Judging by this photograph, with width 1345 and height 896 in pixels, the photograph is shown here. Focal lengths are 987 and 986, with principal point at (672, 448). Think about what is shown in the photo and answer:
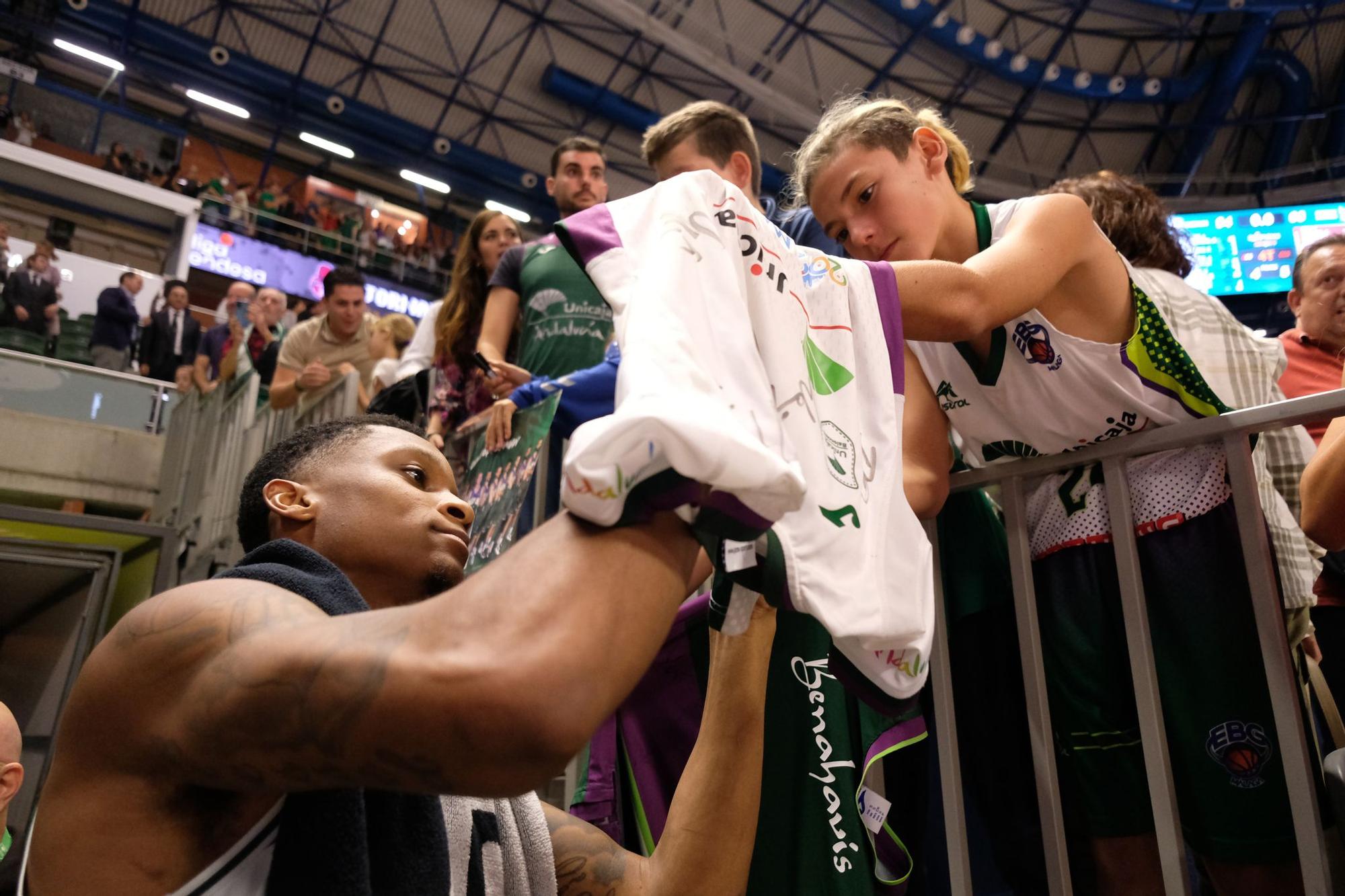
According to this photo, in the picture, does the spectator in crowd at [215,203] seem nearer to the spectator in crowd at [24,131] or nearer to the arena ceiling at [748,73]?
the arena ceiling at [748,73]

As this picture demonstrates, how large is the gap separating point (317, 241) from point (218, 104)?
2739 millimetres

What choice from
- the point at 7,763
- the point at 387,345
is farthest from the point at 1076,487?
the point at 387,345

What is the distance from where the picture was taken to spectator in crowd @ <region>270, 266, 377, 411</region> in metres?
5.08

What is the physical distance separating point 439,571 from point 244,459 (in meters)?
4.65

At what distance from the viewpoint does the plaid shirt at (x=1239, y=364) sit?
1956 millimetres

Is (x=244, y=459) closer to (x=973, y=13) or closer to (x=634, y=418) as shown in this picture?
(x=634, y=418)

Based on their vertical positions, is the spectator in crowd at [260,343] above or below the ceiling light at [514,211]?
below

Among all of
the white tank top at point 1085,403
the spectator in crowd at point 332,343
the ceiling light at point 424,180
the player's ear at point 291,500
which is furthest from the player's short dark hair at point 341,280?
the ceiling light at point 424,180

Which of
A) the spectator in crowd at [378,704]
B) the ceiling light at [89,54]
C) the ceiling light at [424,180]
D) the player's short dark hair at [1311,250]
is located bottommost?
the spectator in crowd at [378,704]

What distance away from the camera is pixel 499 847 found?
1470 mm

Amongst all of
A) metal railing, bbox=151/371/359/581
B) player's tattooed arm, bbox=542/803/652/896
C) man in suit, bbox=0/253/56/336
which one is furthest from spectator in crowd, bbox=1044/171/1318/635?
man in suit, bbox=0/253/56/336

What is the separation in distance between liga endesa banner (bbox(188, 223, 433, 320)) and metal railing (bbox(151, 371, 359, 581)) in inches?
372

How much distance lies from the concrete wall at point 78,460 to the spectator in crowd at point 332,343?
7.76ft

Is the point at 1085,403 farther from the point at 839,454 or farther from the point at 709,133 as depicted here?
the point at 709,133
